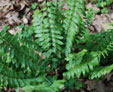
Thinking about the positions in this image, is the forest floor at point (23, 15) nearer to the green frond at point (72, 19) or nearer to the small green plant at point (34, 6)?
the small green plant at point (34, 6)

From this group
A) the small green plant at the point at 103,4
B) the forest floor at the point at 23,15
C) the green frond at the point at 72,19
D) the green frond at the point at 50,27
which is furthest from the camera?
the small green plant at the point at 103,4

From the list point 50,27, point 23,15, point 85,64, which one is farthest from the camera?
point 23,15

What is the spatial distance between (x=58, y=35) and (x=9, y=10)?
6.09ft

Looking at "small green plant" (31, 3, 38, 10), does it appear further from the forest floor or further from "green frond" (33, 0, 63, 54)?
"green frond" (33, 0, 63, 54)

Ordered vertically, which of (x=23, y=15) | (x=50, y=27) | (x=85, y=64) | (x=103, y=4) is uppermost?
(x=103, y=4)

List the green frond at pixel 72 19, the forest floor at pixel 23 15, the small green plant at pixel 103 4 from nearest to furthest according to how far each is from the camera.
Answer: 1. the green frond at pixel 72 19
2. the forest floor at pixel 23 15
3. the small green plant at pixel 103 4

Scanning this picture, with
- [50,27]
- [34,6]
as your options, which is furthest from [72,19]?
[34,6]

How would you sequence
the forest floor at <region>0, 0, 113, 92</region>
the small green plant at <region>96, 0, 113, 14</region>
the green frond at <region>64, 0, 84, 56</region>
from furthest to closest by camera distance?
the small green plant at <region>96, 0, 113, 14</region>, the forest floor at <region>0, 0, 113, 92</region>, the green frond at <region>64, 0, 84, 56</region>

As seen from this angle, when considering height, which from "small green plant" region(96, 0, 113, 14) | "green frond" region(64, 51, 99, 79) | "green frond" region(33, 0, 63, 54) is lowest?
"green frond" region(64, 51, 99, 79)

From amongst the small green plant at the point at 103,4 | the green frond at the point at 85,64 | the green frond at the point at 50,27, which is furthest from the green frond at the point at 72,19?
the small green plant at the point at 103,4

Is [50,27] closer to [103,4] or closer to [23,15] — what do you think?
[23,15]

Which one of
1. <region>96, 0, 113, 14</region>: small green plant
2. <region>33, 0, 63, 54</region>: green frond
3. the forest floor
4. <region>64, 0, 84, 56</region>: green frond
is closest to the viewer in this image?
<region>64, 0, 84, 56</region>: green frond

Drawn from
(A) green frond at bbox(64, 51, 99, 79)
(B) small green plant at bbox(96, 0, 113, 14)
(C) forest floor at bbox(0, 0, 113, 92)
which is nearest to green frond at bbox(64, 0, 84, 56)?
(A) green frond at bbox(64, 51, 99, 79)

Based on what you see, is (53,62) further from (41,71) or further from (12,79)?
(12,79)
